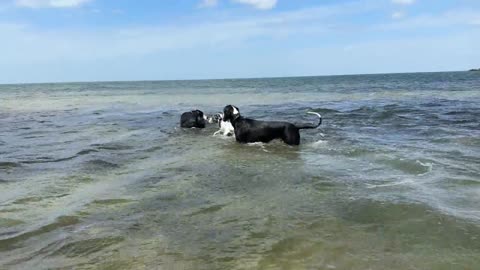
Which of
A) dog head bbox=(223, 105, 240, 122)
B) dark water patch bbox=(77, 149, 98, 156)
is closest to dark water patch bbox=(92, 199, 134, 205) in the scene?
dark water patch bbox=(77, 149, 98, 156)

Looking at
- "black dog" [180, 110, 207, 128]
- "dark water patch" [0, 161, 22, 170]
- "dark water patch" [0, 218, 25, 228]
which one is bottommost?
"dark water patch" [0, 218, 25, 228]

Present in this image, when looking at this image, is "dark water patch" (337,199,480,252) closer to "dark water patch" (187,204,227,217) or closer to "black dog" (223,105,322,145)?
"dark water patch" (187,204,227,217)

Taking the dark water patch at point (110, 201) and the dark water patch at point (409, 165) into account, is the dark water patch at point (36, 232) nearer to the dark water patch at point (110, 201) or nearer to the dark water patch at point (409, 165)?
the dark water patch at point (110, 201)

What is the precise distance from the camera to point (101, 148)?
439 inches

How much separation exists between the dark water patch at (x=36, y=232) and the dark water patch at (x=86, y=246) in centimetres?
55

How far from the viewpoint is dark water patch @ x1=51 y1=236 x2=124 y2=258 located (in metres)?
4.61

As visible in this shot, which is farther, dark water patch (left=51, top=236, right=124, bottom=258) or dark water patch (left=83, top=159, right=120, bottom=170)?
dark water patch (left=83, top=159, right=120, bottom=170)

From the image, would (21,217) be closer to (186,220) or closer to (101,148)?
(186,220)

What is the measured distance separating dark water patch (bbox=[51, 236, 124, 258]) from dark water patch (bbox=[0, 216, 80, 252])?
55cm

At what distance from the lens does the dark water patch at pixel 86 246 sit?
461cm

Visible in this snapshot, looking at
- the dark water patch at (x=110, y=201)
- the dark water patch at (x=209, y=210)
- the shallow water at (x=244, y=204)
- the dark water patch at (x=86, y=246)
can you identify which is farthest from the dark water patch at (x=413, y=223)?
the dark water patch at (x=110, y=201)

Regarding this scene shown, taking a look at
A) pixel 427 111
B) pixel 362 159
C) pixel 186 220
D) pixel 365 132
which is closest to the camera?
pixel 186 220

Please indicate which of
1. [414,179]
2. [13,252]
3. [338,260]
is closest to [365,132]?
[414,179]

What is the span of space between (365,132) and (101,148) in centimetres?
691
